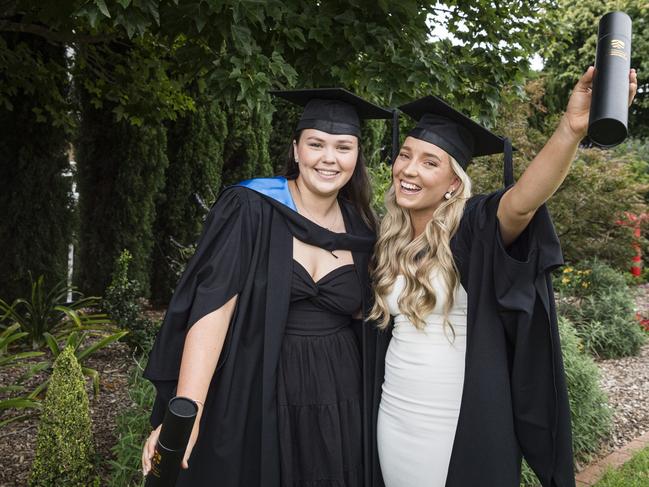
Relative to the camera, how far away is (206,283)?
7.12 ft

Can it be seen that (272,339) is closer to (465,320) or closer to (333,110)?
(465,320)

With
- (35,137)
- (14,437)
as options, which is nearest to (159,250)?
(35,137)

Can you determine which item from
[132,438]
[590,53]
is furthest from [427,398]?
[590,53]

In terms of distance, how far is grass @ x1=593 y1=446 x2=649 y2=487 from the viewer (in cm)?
404

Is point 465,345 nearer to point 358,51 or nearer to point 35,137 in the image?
point 358,51

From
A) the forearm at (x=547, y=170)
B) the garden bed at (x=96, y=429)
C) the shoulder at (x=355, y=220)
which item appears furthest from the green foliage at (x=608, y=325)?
the forearm at (x=547, y=170)

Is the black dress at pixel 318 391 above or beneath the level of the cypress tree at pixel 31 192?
beneath

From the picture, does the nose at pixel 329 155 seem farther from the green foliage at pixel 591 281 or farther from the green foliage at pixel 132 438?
the green foliage at pixel 591 281

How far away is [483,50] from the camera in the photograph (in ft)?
13.2

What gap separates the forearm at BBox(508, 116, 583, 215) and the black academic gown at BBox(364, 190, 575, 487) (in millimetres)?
110

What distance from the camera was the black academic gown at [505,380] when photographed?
6.69 feet

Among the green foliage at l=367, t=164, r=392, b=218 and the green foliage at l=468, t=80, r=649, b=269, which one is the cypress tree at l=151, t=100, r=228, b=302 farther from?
the green foliage at l=468, t=80, r=649, b=269

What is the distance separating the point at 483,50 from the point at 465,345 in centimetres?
243

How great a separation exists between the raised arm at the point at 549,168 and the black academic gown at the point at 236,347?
30.6 inches
